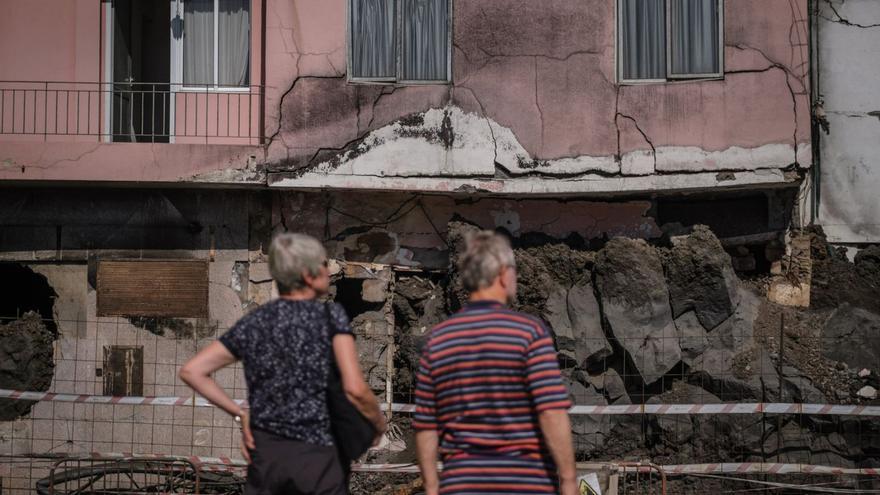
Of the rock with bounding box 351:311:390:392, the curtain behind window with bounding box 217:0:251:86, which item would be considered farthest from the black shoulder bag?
the curtain behind window with bounding box 217:0:251:86

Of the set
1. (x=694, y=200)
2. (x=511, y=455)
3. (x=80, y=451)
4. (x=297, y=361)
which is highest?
(x=694, y=200)

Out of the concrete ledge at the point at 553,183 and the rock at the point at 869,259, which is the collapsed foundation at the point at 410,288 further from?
the concrete ledge at the point at 553,183

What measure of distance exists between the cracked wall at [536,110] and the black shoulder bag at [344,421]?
23.1ft

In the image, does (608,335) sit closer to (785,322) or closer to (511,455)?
(785,322)

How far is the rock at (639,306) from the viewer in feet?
34.4

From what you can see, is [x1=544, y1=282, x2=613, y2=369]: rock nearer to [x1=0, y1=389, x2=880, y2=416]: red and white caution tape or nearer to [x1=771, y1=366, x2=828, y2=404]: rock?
[x1=0, y1=389, x2=880, y2=416]: red and white caution tape

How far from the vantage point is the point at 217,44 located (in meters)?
12.1

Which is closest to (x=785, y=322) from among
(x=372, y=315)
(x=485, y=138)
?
(x=485, y=138)

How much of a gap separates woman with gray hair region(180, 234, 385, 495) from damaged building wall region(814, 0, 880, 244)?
890 centimetres

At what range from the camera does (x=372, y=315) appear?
11766 mm

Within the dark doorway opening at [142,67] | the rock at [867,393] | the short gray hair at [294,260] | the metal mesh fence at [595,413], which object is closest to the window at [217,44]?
the dark doorway opening at [142,67]

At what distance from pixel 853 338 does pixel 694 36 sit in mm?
3762

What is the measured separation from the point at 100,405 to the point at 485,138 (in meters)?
5.40

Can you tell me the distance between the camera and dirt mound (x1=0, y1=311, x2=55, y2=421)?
11414 millimetres
